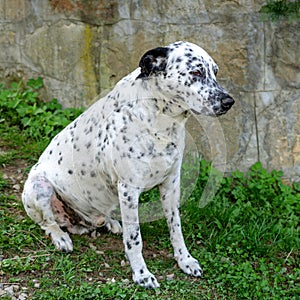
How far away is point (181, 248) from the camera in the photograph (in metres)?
4.46

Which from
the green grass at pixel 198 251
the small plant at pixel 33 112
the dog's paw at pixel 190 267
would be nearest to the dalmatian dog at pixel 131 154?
the dog's paw at pixel 190 267

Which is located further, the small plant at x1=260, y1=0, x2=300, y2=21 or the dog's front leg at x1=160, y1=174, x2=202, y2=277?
the small plant at x1=260, y1=0, x2=300, y2=21

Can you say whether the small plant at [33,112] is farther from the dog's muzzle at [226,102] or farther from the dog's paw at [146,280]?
the dog's muzzle at [226,102]

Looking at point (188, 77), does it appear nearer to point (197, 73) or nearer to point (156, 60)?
point (197, 73)

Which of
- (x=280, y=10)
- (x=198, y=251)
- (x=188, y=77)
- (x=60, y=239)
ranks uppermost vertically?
(x=280, y=10)

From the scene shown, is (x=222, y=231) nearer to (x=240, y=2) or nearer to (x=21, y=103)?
(x=240, y=2)

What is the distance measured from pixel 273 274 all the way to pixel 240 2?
7.34 feet

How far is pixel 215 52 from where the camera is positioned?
5387 mm

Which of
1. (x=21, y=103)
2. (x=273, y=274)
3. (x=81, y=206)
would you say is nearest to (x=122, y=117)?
(x=81, y=206)


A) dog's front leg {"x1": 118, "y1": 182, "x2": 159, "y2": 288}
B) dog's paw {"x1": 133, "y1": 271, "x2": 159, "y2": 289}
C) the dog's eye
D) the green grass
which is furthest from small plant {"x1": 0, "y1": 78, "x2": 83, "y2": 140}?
the dog's eye

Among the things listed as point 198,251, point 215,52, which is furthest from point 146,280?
point 215,52

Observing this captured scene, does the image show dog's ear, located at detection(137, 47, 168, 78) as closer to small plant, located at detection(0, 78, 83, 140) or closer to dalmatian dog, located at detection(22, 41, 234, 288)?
dalmatian dog, located at detection(22, 41, 234, 288)

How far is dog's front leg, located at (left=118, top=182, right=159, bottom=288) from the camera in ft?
13.3

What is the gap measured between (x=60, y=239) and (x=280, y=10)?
8.22 feet
